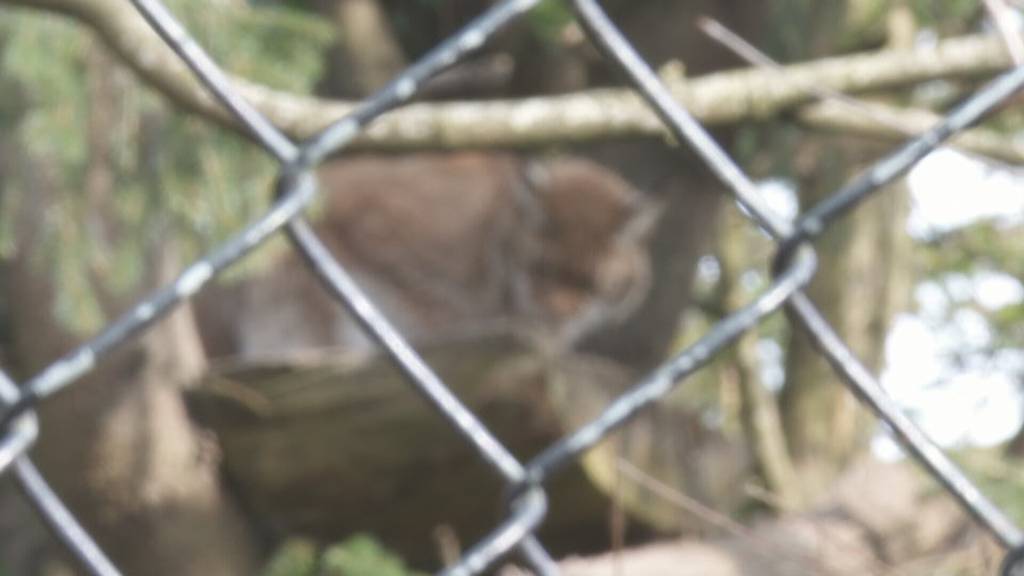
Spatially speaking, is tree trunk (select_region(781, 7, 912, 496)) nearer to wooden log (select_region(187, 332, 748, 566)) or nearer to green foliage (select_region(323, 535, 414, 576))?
wooden log (select_region(187, 332, 748, 566))

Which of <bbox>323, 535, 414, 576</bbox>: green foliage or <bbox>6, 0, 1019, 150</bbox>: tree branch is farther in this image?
<bbox>323, 535, 414, 576</bbox>: green foliage

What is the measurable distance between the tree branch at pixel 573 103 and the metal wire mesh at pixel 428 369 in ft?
4.74

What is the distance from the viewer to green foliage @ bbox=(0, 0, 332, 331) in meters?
2.59

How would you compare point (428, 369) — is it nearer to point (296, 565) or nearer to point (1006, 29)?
point (1006, 29)

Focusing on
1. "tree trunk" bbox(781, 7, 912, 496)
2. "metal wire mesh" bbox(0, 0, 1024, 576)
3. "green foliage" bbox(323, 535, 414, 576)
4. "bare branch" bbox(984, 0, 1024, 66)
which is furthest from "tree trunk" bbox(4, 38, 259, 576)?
"metal wire mesh" bbox(0, 0, 1024, 576)

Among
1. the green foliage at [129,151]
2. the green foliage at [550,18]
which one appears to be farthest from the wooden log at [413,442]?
the green foliage at [550,18]

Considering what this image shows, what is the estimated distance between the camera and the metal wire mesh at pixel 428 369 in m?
0.72

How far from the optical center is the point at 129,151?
108 inches

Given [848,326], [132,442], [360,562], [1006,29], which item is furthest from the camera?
[848,326]

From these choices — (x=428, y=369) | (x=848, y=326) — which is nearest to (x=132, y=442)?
(x=848, y=326)

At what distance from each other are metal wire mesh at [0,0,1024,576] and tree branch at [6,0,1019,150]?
1446mm

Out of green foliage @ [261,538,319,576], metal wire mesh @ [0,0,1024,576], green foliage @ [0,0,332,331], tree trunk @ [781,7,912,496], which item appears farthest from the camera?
tree trunk @ [781,7,912,496]

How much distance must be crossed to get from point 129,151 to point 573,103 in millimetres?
748

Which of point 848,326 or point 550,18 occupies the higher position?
point 550,18
